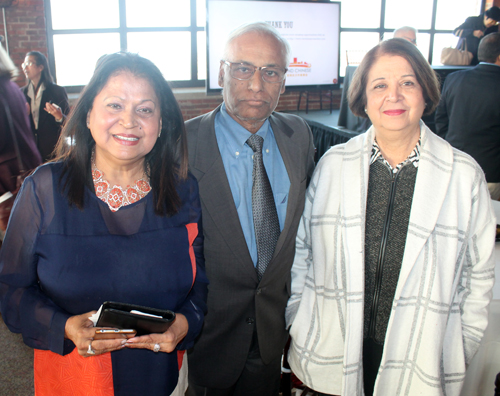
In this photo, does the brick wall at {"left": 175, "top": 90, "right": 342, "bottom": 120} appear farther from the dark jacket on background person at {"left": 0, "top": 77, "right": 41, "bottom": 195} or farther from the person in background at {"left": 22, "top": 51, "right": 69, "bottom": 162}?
the dark jacket on background person at {"left": 0, "top": 77, "right": 41, "bottom": 195}

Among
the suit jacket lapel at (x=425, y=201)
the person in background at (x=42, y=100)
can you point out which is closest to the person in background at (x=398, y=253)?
the suit jacket lapel at (x=425, y=201)

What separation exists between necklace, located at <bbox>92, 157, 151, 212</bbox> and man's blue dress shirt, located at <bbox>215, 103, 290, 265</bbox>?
39 cm

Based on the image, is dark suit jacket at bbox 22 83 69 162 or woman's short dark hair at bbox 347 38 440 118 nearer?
woman's short dark hair at bbox 347 38 440 118

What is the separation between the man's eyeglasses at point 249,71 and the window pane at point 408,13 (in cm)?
733

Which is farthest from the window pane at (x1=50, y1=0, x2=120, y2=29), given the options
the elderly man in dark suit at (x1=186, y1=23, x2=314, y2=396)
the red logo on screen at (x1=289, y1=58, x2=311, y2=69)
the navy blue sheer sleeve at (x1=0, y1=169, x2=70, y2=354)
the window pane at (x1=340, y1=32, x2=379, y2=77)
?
the navy blue sheer sleeve at (x1=0, y1=169, x2=70, y2=354)

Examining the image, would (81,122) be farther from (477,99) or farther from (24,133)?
(477,99)

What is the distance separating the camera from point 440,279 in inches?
51.4

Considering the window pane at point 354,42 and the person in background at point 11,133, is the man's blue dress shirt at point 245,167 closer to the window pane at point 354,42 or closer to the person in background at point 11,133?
the person in background at point 11,133

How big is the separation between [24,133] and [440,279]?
2109mm

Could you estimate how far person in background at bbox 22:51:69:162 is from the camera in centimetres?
437

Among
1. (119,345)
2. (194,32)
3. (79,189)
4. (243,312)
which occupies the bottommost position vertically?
(243,312)

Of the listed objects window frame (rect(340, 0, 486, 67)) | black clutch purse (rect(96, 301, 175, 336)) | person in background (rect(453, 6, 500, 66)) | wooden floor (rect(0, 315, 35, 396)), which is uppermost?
window frame (rect(340, 0, 486, 67))

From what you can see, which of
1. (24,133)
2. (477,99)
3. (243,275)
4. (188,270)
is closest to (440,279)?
(243,275)

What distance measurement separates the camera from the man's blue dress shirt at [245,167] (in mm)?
1527
